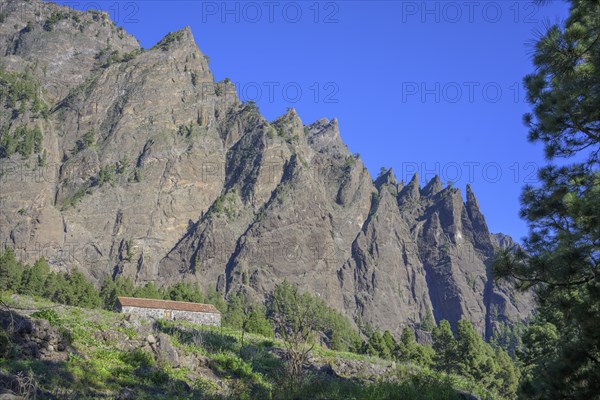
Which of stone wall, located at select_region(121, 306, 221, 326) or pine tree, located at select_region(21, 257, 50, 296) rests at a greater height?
pine tree, located at select_region(21, 257, 50, 296)

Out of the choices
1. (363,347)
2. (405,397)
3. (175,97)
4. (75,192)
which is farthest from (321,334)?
(405,397)

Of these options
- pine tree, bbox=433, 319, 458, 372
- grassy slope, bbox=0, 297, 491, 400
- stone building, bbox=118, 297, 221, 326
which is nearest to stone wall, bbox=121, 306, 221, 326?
stone building, bbox=118, 297, 221, 326

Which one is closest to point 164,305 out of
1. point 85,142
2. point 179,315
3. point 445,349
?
point 179,315

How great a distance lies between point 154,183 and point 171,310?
95.6 metres

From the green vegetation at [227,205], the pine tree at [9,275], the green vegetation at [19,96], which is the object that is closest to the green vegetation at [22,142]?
the green vegetation at [19,96]

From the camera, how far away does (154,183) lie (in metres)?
169

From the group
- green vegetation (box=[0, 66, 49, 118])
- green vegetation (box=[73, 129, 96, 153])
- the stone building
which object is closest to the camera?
the stone building

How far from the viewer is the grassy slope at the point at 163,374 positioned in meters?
13.0

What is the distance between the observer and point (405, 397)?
13.6 m

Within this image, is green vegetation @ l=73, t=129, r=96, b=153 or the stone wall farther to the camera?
green vegetation @ l=73, t=129, r=96, b=153

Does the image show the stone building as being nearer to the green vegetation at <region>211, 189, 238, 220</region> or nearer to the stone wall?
the stone wall

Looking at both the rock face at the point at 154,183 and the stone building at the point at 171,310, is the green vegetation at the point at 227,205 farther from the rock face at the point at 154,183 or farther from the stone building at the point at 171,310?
the stone building at the point at 171,310

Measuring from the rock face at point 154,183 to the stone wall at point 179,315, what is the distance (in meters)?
71.9

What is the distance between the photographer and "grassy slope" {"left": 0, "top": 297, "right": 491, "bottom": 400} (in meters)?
13.0
